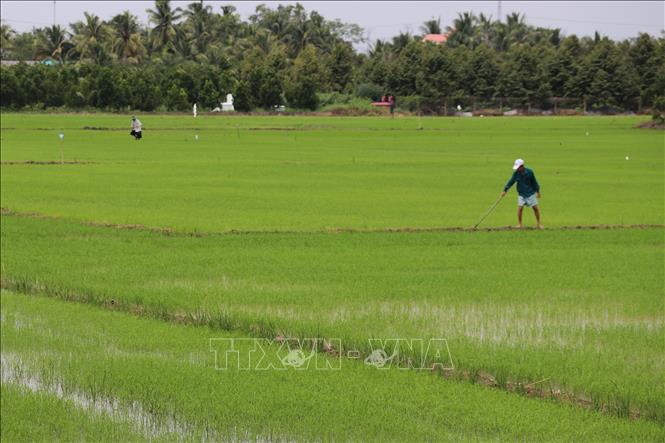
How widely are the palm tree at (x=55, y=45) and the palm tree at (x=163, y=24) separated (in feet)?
2.42

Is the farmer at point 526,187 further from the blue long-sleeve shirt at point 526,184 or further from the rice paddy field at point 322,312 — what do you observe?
the rice paddy field at point 322,312

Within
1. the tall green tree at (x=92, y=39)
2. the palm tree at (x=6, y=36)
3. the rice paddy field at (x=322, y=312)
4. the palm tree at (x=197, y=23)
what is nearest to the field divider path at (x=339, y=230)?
the rice paddy field at (x=322, y=312)

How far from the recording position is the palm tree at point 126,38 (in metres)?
7.44

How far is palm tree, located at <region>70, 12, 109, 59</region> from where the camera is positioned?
295 inches

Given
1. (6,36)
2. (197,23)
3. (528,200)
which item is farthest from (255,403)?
(6,36)

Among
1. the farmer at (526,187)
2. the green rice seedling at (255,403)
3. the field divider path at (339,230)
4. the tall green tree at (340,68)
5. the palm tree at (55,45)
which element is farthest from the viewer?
the tall green tree at (340,68)

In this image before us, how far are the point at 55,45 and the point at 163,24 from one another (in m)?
1.44

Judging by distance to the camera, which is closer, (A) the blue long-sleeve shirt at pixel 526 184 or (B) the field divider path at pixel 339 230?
(A) the blue long-sleeve shirt at pixel 526 184

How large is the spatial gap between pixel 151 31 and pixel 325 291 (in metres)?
8.77

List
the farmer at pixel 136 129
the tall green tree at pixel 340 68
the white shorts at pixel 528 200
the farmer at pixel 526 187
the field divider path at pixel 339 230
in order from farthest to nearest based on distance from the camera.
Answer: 1. the tall green tree at pixel 340 68
2. the field divider path at pixel 339 230
3. the white shorts at pixel 528 200
4. the farmer at pixel 526 187
5. the farmer at pixel 136 129

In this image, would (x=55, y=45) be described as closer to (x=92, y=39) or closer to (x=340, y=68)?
(x=92, y=39)

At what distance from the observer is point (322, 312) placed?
14.4 m

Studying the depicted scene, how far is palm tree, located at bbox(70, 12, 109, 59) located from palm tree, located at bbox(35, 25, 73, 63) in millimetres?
174

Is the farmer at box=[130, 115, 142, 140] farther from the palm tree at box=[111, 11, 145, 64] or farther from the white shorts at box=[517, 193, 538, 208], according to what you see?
the white shorts at box=[517, 193, 538, 208]
